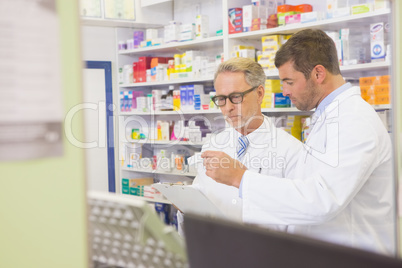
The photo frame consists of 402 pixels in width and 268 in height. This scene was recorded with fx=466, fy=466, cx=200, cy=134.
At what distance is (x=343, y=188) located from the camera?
1842 mm

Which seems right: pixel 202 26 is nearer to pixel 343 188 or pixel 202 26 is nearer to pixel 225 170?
pixel 225 170

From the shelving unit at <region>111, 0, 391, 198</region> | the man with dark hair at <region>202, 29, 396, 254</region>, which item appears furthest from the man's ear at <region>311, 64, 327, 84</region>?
the shelving unit at <region>111, 0, 391, 198</region>

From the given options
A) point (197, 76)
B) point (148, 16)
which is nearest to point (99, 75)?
point (148, 16)

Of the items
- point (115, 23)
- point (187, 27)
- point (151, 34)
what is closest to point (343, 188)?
point (187, 27)

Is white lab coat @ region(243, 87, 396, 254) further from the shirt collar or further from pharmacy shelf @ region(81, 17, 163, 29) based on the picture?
pharmacy shelf @ region(81, 17, 163, 29)

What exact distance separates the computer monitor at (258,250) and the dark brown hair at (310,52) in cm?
149

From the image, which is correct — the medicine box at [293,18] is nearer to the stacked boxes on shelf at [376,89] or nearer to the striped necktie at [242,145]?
the stacked boxes on shelf at [376,89]

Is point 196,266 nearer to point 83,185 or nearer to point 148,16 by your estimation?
point 83,185

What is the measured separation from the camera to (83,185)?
101 cm

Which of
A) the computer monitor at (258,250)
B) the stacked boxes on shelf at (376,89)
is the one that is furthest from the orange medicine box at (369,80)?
the computer monitor at (258,250)

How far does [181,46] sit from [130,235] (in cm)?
417

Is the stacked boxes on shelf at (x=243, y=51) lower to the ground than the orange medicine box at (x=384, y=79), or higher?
higher

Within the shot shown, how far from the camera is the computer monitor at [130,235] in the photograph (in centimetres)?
107

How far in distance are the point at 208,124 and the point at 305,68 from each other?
9.40ft
